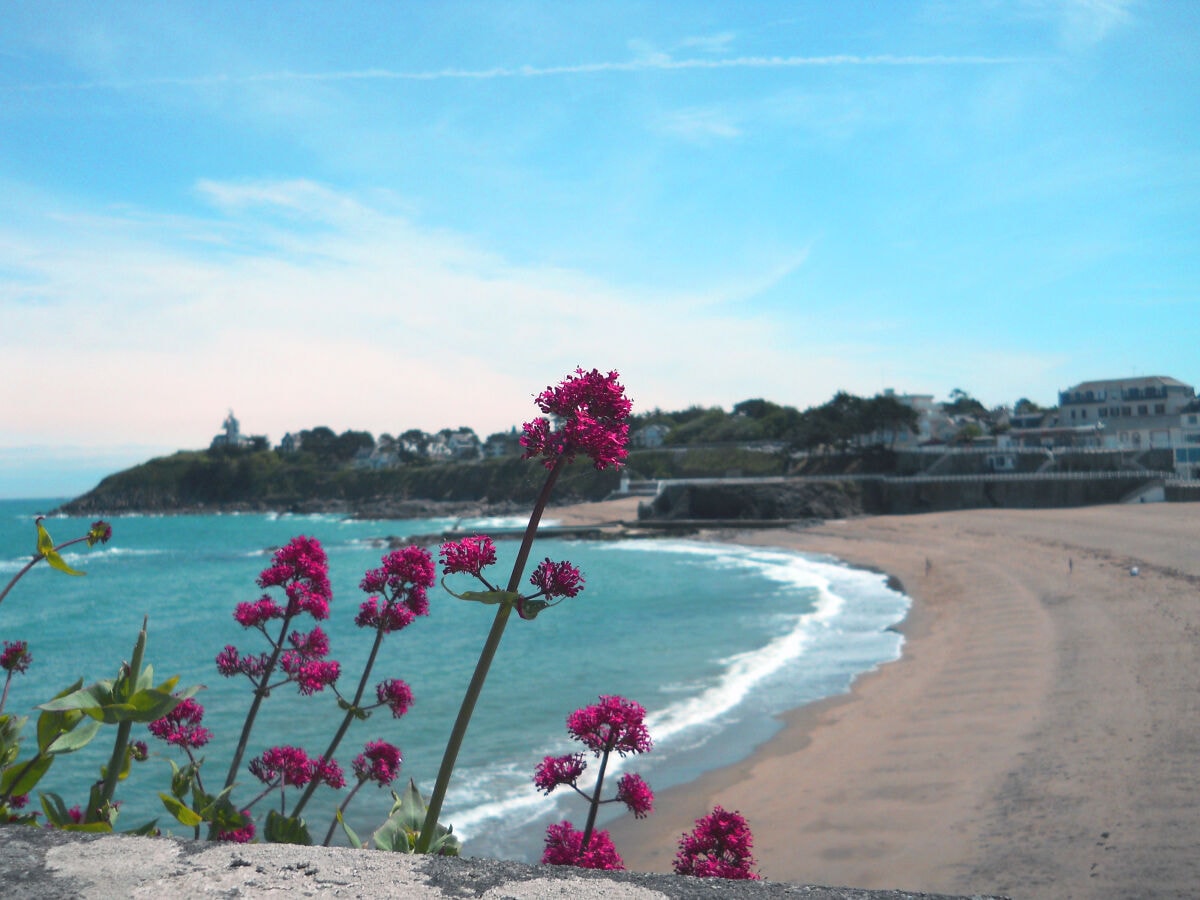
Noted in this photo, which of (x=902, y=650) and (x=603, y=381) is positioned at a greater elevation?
(x=603, y=381)

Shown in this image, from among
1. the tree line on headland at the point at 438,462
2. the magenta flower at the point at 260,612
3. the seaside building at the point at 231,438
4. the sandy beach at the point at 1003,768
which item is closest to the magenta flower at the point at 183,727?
the magenta flower at the point at 260,612

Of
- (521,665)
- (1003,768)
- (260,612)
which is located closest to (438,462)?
(521,665)

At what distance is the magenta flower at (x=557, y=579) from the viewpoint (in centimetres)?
193

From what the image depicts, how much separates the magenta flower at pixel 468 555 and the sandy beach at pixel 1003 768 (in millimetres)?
7266

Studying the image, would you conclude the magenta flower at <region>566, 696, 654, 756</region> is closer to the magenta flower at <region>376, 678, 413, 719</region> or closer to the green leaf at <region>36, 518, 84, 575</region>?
the magenta flower at <region>376, 678, 413, 719</region>

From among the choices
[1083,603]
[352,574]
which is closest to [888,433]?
[352,574]

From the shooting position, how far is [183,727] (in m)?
3.74

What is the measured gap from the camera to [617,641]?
22.7m

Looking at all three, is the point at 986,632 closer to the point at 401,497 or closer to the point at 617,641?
the point at 617,641

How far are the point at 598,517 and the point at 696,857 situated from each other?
71.3 metres

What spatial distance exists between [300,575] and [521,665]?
17.1 m

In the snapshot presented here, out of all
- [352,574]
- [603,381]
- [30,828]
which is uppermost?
[603,381]

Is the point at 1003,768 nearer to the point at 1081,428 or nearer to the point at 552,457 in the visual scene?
the point at 552,457

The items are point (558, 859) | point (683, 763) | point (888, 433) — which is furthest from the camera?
point (888, 433)
